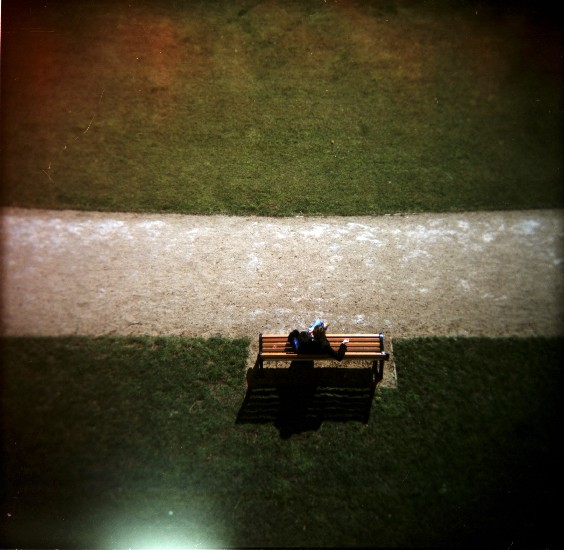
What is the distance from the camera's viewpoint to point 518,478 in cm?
659

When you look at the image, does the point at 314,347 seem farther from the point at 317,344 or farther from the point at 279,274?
the point at 279,274

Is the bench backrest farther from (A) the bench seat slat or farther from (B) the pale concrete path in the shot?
(B) the pale concrete path

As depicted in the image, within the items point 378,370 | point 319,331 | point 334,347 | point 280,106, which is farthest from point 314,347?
point 280,106

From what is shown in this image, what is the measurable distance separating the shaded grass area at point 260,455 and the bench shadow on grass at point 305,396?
12 centimetres

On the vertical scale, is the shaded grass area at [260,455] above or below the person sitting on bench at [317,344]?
below

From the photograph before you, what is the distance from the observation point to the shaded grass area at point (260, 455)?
20.7 feet

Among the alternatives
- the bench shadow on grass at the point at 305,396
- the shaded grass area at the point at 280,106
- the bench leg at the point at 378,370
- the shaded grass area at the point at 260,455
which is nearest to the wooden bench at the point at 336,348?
the bench leg at the point at 378,370

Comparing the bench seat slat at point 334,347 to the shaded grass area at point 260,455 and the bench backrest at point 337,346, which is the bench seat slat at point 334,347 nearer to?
the bench backrest at point 337,346

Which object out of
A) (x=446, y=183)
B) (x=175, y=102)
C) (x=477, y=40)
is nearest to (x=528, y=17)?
(x=477, y=40)

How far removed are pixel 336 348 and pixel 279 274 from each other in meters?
2.21

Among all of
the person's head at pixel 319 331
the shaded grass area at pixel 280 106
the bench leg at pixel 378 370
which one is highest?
the shaded grass area at pixel 280 106

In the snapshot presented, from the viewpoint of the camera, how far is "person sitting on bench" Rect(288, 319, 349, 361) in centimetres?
710

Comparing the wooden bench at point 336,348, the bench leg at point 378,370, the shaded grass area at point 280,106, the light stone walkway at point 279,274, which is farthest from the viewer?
the shaded grass area at point 280,106

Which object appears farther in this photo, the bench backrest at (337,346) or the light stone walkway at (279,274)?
the light stone walkway at (279,274)
